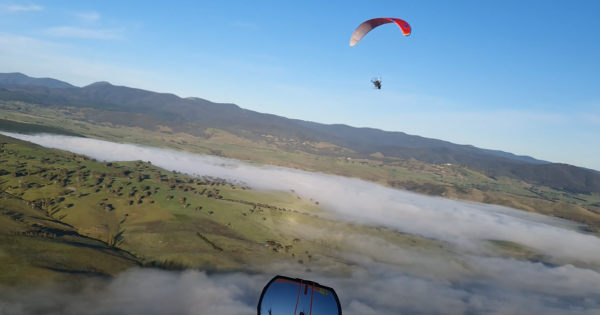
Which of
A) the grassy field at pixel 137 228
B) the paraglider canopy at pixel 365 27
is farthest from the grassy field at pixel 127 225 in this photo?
the paraglider canopy at pixel 365 27

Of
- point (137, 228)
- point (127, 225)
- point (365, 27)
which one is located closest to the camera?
point (365, 27)

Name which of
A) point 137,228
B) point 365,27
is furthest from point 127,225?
point 365,27

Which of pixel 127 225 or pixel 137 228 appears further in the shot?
pixel 127 225

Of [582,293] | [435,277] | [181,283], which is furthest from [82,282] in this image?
[582,293]

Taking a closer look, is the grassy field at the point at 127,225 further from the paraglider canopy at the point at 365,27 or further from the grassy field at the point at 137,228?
the paraglider canopy at the point at 365,27

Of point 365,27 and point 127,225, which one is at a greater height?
point 365,27

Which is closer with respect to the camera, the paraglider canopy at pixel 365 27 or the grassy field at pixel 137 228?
the paraglider canopy at pixel 365 27

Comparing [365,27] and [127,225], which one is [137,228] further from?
[365,27]

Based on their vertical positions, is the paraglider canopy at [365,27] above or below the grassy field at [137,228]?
above

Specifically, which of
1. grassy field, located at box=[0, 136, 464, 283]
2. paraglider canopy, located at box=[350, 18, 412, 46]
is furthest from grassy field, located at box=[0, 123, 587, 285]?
paraglider canopy, located at box=[350, 18, 412, 46]

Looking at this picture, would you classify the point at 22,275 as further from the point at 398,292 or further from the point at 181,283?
the point at 398,292

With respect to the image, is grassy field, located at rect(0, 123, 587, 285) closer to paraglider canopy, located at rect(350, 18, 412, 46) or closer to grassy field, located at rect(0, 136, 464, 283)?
grassy field, located at rect(0, 136, 464, 283)
